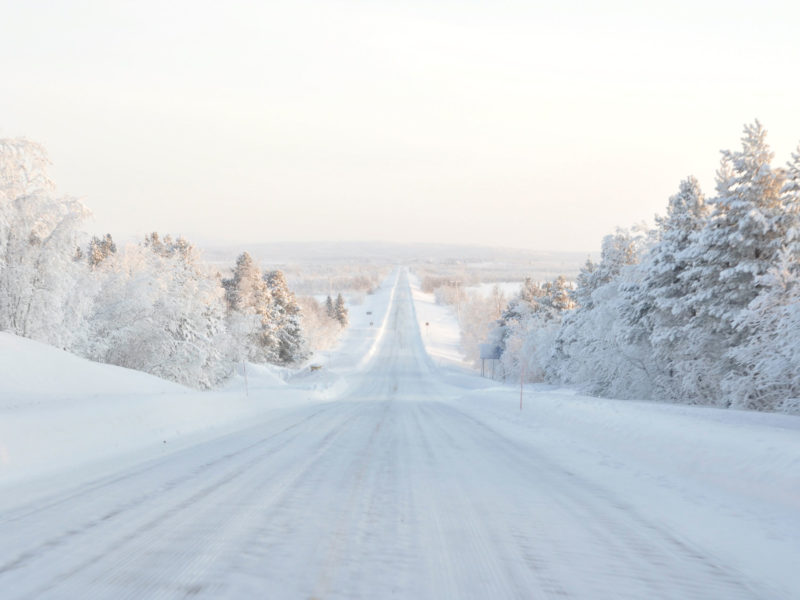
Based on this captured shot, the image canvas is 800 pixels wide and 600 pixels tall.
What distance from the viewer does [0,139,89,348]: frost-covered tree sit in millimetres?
24672

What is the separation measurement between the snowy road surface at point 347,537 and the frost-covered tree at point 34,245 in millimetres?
20120

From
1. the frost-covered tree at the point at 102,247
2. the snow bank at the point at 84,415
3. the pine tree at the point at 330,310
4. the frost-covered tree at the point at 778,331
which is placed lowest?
the snow bank at the point at 84,415

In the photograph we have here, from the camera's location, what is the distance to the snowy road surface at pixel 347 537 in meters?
4.14

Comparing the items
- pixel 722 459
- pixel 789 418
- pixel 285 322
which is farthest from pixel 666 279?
pixel 285 322

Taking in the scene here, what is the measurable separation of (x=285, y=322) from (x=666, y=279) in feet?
153

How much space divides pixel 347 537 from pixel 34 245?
1016 inches

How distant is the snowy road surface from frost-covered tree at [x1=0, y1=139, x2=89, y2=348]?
792 inches

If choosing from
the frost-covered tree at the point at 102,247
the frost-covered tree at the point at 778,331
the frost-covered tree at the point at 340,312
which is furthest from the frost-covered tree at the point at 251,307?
the frost-covered tree at the point at 340,312

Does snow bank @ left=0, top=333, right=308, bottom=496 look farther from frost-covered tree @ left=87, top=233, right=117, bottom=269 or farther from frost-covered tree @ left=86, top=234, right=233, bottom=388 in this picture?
frost-covered tree @ left=87, top=233, right=117, bottom=269

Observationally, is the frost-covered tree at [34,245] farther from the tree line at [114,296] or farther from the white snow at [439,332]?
the white snow at [439,332]

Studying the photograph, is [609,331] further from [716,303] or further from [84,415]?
[84,415]

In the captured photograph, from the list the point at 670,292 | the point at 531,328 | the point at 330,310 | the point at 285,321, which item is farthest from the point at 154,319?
the point at 330,310

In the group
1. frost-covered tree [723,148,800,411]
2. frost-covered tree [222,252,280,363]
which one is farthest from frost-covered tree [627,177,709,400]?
frost-covered tree [222,252,280,363]

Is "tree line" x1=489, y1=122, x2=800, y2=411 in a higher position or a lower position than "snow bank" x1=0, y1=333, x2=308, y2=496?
higher
